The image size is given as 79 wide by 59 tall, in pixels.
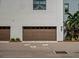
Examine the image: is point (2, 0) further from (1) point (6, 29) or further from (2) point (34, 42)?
(2) point (34, 42)

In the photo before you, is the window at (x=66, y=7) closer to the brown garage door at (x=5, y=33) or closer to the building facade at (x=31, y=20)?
the building facade at (x=31, y=20)

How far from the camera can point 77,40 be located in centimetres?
3753

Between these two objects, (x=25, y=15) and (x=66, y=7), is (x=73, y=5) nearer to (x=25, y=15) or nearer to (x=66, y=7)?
(x=66, y=7)

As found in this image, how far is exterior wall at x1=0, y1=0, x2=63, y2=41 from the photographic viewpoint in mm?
35812

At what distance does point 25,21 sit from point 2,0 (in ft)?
13.7

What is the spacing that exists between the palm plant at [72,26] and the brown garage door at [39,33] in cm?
208

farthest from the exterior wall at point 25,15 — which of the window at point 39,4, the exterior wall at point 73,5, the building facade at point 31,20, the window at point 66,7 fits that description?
the exterior wall at point 73,5

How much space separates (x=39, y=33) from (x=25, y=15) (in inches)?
125

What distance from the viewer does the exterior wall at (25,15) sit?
35812 millimetres

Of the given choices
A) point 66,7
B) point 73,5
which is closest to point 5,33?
point 66,7

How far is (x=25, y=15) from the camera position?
3594 centimetres

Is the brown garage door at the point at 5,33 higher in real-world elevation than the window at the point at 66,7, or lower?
lower

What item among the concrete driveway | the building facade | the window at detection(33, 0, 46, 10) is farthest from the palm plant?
the concrete driveway

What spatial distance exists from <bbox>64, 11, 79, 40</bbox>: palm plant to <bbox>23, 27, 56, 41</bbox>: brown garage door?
208 centimetres
